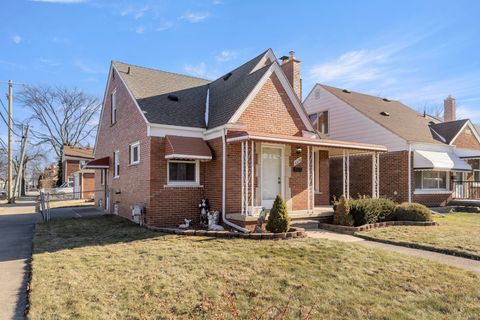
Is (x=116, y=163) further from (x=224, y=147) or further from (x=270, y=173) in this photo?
(x=270, y=173)

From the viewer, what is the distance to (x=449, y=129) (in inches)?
856

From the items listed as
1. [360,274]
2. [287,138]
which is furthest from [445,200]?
[360,274]

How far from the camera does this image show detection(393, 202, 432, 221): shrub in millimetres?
12531

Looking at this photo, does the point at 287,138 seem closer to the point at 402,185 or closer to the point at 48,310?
the point at 48,310

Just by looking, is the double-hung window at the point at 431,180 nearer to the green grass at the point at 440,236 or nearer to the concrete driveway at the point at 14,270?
the green grass at the point at 440,236

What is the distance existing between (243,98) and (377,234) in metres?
6.59

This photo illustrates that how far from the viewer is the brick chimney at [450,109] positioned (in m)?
27.4

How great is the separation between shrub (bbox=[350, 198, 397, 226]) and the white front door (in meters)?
2.84

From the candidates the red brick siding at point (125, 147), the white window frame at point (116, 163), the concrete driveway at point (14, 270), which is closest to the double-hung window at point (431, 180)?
the red brick siding at point (125, 147)

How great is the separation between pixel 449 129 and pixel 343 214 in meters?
14.9

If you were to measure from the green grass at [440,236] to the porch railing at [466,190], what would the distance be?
10060 mm

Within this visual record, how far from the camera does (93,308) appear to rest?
4.79 meters

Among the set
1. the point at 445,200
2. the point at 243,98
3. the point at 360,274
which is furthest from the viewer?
the point at 445,200

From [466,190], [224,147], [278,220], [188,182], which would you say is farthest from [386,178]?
[188,182]
